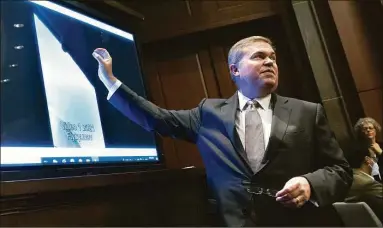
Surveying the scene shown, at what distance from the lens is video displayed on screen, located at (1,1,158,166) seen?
29.7 inches

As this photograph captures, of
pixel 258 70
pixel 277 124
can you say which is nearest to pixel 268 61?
pixel 258 70

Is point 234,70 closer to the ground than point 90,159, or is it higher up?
higher up

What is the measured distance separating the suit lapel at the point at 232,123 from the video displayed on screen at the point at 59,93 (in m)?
0.21

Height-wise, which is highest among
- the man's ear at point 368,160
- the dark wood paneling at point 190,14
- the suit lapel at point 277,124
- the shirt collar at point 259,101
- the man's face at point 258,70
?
the dark wood paneling at point 190,14

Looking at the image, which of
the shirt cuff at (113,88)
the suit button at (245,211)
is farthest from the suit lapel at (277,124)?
the shirt cuff at (113,88)

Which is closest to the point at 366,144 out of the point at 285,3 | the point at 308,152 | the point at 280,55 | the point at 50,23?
the point at 308,152

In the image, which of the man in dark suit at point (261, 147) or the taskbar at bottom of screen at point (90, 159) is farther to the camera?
the man in dark suit at point (261, 147)

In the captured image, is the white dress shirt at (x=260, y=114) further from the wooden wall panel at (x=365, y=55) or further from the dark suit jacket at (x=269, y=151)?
the wooden wall panel at (x=365, y=55)

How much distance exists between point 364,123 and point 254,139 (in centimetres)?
38

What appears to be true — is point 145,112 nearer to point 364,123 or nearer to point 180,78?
point 180,78

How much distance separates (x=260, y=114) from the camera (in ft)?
3.07

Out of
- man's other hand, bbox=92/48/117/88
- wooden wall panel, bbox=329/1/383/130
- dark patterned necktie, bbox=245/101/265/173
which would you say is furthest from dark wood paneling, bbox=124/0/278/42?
dark patterned necktie, bbox=245/101/265/173

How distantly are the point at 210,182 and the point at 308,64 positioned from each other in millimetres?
492

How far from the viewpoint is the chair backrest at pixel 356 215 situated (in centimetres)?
93
